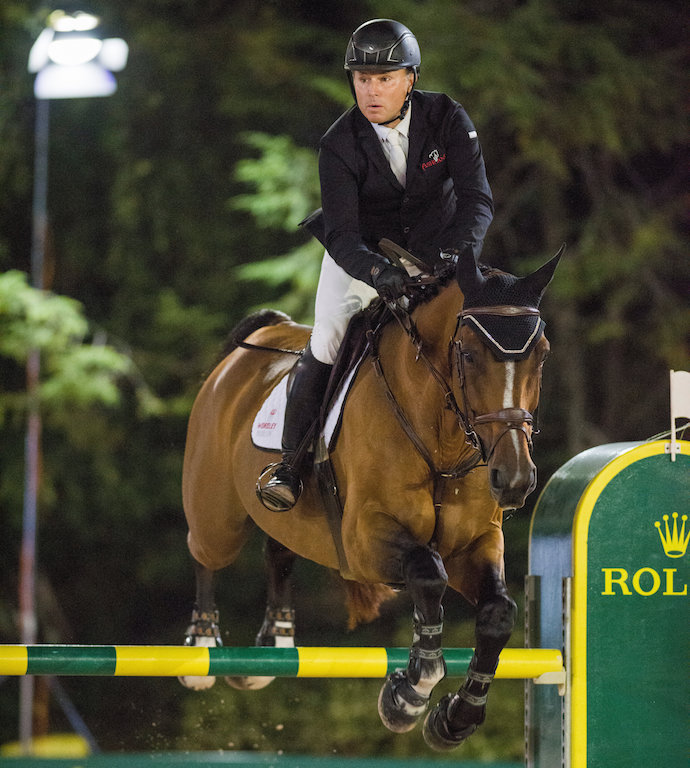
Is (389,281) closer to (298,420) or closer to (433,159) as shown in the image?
(433,159)

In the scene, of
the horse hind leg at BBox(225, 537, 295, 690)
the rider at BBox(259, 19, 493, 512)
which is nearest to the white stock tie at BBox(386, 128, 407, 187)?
the rider at BBox(259, 19, 493, 512)

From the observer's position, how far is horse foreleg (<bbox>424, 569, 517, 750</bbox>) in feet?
8.70

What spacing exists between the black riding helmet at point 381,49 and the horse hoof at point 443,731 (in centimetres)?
169

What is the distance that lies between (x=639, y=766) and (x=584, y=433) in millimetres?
6448

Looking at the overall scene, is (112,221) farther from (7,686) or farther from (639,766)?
(639,766)

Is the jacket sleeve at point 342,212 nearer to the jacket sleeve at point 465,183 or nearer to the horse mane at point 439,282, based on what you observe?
the horse mane at point 439,282

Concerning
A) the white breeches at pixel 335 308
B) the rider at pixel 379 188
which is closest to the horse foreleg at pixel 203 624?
the rider at pixel 379 188

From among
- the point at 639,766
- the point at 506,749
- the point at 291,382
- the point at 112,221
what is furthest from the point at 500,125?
the point at 639,766

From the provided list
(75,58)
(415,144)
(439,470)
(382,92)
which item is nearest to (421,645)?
(439,470)

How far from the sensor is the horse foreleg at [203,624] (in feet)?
12.9

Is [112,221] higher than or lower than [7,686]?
higher

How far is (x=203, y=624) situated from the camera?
3990 mm

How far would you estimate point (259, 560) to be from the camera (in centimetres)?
988

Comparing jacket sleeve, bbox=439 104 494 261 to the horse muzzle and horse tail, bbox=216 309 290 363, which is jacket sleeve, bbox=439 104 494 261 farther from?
horse tail, bbox=216 309 290 363
